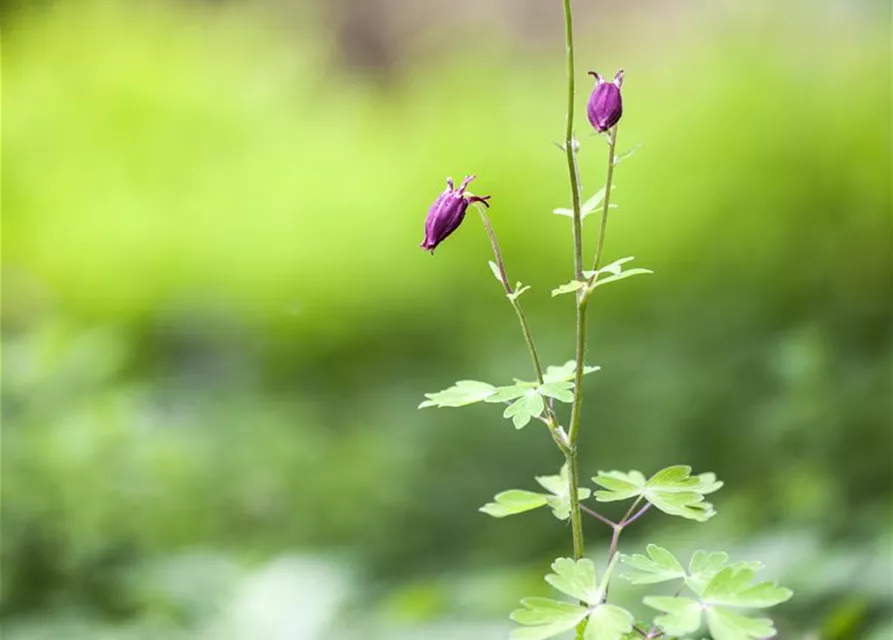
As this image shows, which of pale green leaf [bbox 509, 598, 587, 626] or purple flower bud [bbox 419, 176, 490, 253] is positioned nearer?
pale green leaf [bbox 509, 598, 587, 626]

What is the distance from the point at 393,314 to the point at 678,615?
2071 millimetres

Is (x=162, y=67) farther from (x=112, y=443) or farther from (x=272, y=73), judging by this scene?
(x=112, y=443)

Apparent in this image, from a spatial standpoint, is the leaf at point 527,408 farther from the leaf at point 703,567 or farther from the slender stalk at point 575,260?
the leaf at point 703,567

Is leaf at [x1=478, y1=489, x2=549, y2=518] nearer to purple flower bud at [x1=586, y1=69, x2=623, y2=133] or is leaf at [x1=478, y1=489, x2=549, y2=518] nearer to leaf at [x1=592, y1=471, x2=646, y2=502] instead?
leaf at [x1=592, y1=471, x2=646, y2=502]

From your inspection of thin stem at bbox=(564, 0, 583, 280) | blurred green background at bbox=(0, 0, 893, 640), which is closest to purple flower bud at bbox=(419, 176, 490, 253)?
thin stem at bbox=(564, 0, 583, 280)

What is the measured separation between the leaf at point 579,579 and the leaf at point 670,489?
0.16 feet

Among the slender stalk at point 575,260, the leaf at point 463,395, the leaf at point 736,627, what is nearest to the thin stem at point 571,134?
the slender stalk at point 575,260

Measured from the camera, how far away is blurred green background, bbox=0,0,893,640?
5.42ft

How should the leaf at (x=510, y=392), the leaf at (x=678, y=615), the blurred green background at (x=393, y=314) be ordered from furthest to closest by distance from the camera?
1. the blurred green background at (x=393, y=314)
2. the leaf at (x=510, y=392)
3. the leaf at (x=678, y=615)

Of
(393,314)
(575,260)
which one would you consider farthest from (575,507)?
(393,314)

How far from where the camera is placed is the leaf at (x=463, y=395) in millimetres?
646

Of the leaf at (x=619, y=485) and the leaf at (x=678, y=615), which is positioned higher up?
the leaf at (x=619, y=485)

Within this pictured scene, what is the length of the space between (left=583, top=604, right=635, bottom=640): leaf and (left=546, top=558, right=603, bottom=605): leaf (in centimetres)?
1

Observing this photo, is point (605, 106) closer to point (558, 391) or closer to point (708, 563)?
point (558, 391)
